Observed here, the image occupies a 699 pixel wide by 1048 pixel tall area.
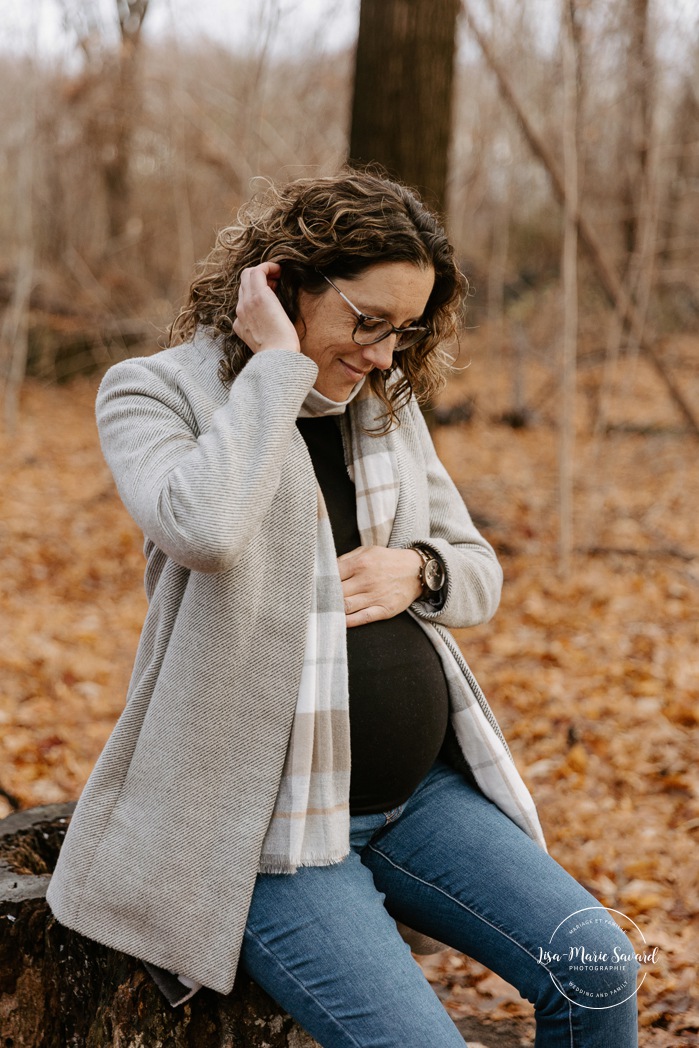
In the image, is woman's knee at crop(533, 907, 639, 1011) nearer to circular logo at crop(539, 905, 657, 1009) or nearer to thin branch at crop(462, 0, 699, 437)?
circular logo at crop(539, 905, 657, 1009)

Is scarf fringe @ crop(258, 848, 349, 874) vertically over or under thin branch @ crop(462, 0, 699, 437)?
under

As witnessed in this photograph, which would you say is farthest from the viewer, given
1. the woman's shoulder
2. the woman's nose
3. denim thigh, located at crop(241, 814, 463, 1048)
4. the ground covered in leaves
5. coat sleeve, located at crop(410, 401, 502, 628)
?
the ground covered in leaves

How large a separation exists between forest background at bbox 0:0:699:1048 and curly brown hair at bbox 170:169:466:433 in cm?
40

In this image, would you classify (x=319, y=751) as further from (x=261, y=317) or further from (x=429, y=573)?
(x=261, y=317)

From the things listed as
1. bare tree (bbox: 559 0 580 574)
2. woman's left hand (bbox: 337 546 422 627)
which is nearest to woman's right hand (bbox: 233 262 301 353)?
woman's left hand (bbox: 337 546 422 627)

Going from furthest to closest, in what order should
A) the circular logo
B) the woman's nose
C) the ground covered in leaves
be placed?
the ground covered in leaves < the woman's nose < the circular logo

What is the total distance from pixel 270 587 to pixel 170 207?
30.2 feet

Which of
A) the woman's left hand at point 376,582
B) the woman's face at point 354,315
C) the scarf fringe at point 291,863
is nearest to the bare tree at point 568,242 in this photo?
the woman's face at point 354,315

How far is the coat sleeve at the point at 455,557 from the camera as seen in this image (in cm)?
199

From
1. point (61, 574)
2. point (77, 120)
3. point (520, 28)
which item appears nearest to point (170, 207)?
point (77, 120)

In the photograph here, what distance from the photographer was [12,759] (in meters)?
3.75

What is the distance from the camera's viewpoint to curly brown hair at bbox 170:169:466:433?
1827 mm

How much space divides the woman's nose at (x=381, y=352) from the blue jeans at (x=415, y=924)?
2.88 feet

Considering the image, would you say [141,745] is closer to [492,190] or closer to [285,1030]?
[285,1030]
